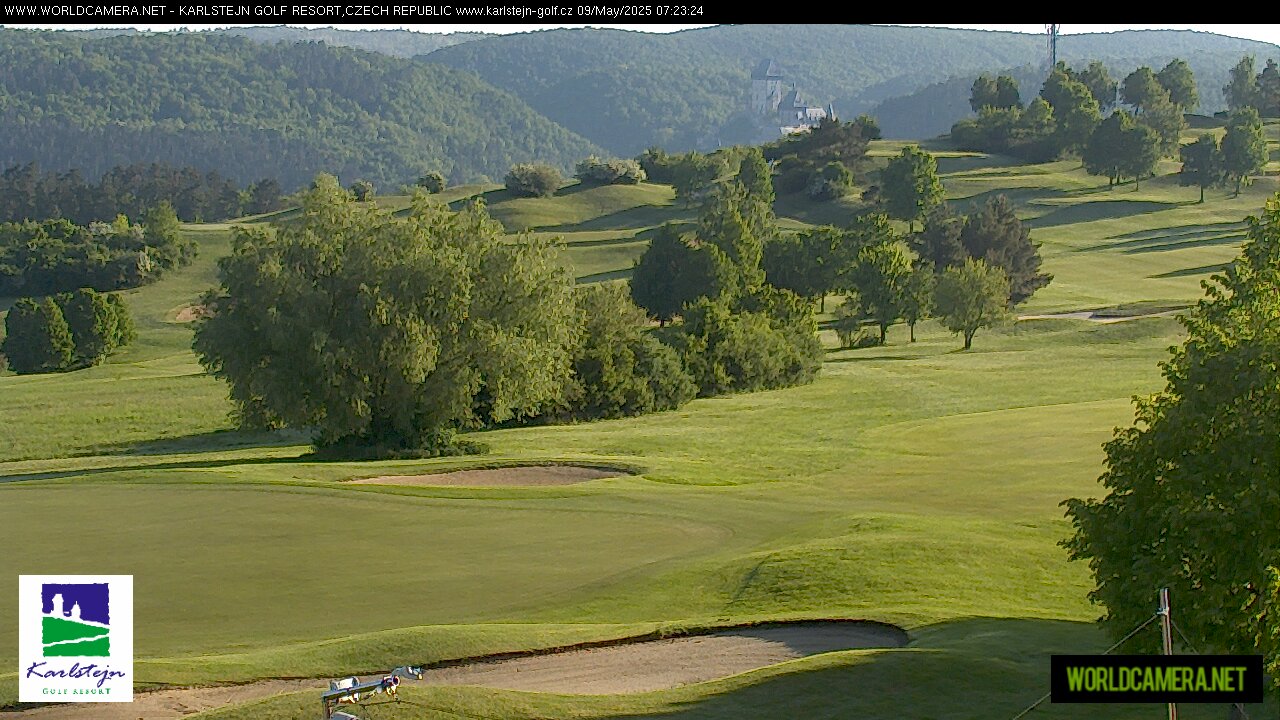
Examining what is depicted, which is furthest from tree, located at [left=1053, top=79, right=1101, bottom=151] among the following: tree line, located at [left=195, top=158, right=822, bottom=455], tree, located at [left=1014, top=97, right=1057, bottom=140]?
tree line, located at [left=195, top=158, right=822, bottom=455]

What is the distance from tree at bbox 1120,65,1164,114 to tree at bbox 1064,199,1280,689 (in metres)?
149

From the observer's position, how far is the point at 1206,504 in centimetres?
1455

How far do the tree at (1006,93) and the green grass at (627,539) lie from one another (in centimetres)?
10925

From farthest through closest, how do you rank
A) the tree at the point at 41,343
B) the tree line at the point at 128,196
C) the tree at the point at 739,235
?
1. the tree line at the point at 128,196
2. the tree at the point at 739,235
3. the tree at the point at 41,343

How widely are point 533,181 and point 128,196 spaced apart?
59.7 meters

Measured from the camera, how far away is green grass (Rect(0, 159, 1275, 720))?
56.0 ft

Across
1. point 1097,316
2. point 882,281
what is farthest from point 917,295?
point 1097,316

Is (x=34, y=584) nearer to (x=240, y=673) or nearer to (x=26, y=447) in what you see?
(x=240, y=673)

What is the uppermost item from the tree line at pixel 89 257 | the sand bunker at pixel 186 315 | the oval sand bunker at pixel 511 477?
the tree line at pixel 89 257

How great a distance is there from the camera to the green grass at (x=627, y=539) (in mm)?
17078

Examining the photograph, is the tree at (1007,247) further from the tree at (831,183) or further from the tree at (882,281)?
the tree at (831,183)

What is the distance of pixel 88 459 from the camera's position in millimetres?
42156

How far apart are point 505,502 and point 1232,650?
19.7 m

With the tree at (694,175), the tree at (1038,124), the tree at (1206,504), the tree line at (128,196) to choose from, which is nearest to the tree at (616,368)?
the tree at (1206,504)
